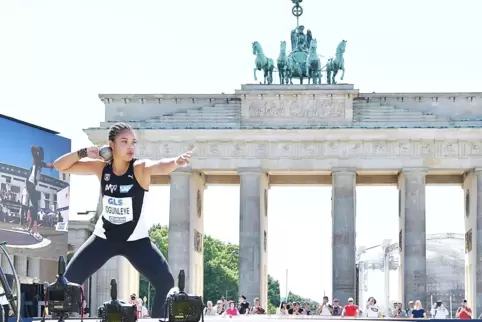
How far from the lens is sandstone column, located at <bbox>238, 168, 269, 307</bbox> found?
228ft

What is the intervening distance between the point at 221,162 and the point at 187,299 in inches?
2377

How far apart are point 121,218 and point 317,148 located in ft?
192

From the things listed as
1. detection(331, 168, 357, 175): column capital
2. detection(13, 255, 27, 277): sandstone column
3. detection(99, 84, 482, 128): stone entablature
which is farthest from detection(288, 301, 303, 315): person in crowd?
detection(99, 84, 482, 128): stone entablature

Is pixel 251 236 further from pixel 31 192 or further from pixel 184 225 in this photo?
pixel 31 192

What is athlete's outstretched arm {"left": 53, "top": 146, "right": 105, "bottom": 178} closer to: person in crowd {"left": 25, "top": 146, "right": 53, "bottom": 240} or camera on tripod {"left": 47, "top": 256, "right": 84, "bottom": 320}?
camera on tripod {"left": 47, "top": 256, "right": 84, "bottom": 320}

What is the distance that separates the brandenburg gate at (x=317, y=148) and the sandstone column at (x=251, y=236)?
62 mm

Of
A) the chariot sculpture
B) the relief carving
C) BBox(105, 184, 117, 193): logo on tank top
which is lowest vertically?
BBox(105, 184, 117, 193): logo on tank top

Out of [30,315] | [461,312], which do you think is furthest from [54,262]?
[30,315]

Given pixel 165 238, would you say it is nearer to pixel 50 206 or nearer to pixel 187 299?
pixel 50 206

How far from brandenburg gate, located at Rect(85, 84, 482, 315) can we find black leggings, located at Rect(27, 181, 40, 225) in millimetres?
20290

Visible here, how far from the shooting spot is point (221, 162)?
71.2 m

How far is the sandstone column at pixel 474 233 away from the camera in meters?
68.5

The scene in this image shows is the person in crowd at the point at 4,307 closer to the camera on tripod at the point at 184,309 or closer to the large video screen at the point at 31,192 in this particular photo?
the camera on tripod at the point at 184,309

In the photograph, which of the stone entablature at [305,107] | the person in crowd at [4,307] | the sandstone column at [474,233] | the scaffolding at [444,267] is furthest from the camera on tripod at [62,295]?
the scaffolding at [444,267]
